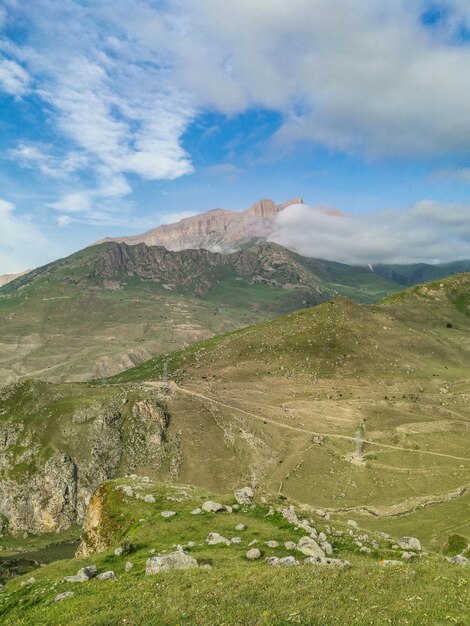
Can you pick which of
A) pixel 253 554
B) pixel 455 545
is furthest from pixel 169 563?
pixel 455 545

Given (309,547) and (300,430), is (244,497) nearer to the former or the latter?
(309,547)

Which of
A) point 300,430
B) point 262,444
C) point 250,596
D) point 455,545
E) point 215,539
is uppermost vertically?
point 250,596

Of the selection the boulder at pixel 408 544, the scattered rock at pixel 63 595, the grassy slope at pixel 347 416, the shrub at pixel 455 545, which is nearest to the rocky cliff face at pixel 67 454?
the grassy slope at pixel 347 416

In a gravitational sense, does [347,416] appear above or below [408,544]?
below

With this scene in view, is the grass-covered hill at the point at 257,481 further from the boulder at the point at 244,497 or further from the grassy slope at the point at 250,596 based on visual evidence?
the boulder at the point at 244,497

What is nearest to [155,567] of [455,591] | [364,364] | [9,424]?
[455,591]

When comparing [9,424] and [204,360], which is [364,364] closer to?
[204,360]
